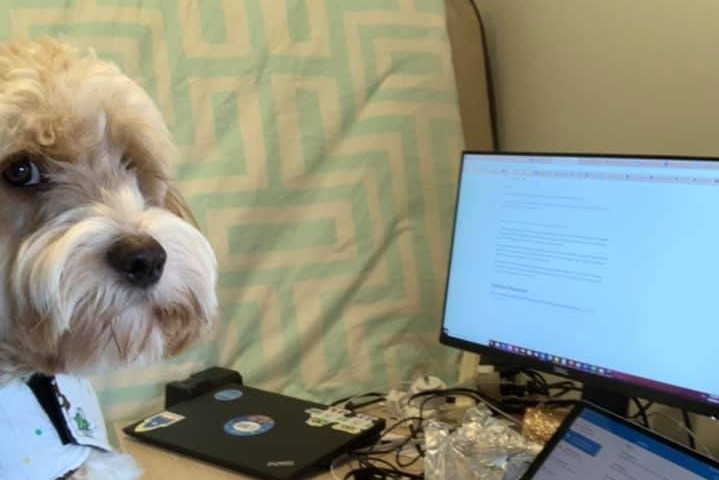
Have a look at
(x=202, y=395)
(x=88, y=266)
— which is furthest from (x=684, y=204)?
(x=202, y=395)

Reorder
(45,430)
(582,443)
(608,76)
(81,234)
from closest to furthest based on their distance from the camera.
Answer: (81,234)
(45,430)
(582,443)
(608,76)

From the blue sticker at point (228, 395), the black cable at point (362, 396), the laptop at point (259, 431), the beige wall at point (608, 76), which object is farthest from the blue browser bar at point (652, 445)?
the blue sticker at point (228, 395)

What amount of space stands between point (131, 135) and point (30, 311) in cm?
23

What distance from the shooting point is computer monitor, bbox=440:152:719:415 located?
1011 mm

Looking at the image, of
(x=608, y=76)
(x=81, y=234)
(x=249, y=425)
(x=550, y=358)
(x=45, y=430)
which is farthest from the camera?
(x=608, y=76)

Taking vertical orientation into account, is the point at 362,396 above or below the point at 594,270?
below

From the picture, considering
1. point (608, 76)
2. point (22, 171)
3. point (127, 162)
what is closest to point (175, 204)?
point (127, 162)

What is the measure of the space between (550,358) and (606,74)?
1.79 ft

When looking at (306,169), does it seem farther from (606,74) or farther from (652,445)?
(652,445)

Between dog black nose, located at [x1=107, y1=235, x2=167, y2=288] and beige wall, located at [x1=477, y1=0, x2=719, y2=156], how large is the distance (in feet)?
2.69

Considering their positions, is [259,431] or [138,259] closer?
[138,259]

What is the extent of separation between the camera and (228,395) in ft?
4.48

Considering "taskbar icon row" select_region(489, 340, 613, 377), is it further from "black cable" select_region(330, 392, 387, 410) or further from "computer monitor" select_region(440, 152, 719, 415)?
"black cable" select_region(330, 392, 387, 410)

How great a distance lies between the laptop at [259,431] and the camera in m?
1.16
